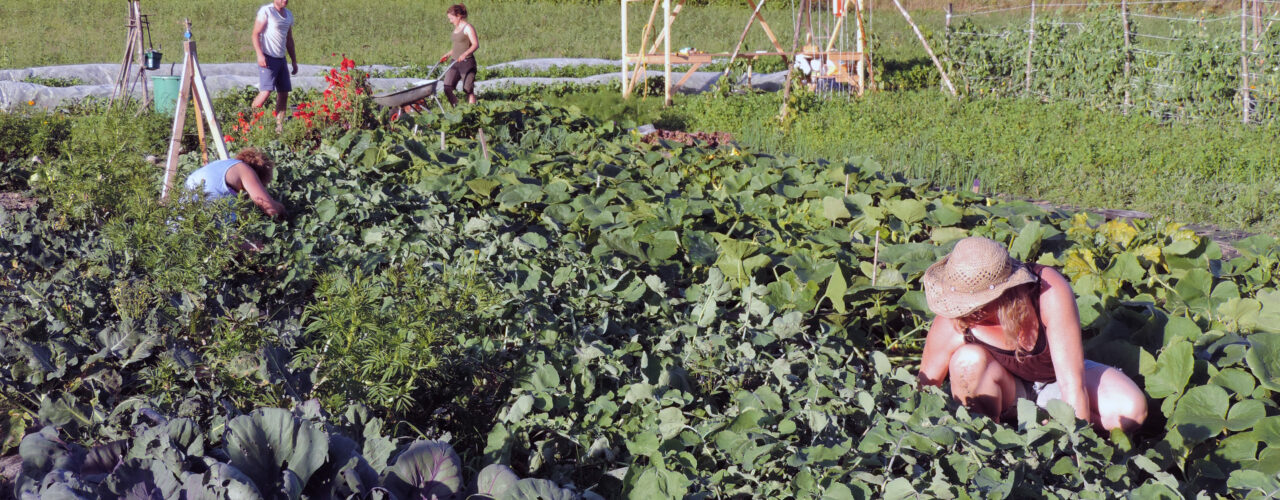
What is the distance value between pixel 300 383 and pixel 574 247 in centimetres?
137

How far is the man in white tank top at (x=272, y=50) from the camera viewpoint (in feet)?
23.9

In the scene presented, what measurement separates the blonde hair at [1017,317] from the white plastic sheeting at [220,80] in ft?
22.8

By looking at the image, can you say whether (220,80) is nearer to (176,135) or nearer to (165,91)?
(165,91)

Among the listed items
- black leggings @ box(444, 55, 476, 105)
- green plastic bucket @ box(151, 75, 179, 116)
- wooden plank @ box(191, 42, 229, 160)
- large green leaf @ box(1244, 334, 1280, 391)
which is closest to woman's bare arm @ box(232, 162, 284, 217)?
wooden plank @ box(191, 42, 229, 160)

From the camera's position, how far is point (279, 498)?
5.28 ft

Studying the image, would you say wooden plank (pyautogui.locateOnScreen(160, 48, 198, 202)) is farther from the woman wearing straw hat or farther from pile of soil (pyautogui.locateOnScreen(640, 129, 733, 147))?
the woman wearing straw hat

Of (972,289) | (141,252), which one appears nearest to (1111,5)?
(972,289)

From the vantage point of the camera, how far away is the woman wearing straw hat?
2221 millimetres

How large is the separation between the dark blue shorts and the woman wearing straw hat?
6335 millimetres

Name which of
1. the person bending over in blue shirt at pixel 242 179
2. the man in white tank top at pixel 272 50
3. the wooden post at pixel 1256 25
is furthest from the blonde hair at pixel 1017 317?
the wooden post at pixel 1256 25

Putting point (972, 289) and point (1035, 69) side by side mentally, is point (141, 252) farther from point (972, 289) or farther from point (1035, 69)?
point (1035, 69)

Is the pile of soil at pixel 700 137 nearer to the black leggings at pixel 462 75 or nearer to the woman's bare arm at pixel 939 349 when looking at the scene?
the black leggings at pixel 462 75

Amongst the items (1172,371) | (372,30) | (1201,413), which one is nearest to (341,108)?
(1172,371)

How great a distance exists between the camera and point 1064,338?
2.27m
